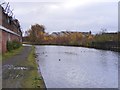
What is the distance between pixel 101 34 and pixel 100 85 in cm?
6905

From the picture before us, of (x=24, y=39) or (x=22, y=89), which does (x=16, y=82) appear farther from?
(x=24, y=39)

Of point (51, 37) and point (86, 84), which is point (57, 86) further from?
point (51, 37)

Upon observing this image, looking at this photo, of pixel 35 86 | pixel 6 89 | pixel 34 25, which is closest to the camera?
pixel 6 89

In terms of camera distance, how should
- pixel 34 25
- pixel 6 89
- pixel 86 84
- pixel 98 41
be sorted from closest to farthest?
pixel 6 89, pixel 86 84, pixel 98 41, pixel 34 25

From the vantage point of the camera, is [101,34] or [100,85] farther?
[101,34]

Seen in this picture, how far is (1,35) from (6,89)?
21621 mm

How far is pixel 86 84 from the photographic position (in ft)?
41.8

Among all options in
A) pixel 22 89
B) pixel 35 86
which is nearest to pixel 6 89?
pixel 22 89

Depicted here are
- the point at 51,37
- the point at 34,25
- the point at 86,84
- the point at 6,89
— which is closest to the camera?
the point at 6,89

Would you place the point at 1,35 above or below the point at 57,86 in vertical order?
above

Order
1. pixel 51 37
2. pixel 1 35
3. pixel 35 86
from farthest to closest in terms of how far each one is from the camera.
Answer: pixel 51 37 → pixel 1 35 → pixel 35 86

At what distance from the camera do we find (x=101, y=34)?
264 ft

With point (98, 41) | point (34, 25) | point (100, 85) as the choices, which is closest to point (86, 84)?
point (100, 85)

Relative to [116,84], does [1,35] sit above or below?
above
